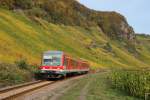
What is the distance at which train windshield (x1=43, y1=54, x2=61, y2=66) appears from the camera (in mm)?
50209

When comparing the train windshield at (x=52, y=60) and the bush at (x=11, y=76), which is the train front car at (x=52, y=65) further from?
the bush at (x=11, y=76)

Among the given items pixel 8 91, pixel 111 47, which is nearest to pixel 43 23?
pixel 111 47

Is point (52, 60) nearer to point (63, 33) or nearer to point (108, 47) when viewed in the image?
point (63, 33)

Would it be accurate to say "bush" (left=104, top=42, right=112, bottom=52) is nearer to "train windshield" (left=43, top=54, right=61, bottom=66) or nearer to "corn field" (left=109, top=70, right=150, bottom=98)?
"train windshield" (left=43, top=54, right=61, bottom=66)

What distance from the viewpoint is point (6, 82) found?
1502 inches

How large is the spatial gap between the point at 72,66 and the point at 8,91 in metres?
28.6

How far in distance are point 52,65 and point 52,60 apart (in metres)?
0.61

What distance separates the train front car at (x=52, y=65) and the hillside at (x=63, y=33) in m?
20.1

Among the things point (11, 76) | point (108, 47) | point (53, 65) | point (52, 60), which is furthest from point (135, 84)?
point (108, 47)

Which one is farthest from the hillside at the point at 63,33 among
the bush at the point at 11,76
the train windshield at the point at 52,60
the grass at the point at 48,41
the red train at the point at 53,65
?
the bush at the point at 11,76

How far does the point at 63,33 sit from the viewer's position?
5256 inches

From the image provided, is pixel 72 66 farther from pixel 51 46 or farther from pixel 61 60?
pixel 51 46

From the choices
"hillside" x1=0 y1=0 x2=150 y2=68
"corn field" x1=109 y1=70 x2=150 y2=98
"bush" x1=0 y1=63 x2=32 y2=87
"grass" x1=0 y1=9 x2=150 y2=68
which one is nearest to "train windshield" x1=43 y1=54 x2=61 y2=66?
"bush" x1=0 y1=63 x2=32 y2=87

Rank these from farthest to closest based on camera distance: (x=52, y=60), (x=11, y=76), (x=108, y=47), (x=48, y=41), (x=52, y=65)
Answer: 1. (x=108, y=47)
2. (x=48, y=41)
3. (x=52, y=60)
4. (x=52, y=65)
5. (x=11, y=76)
